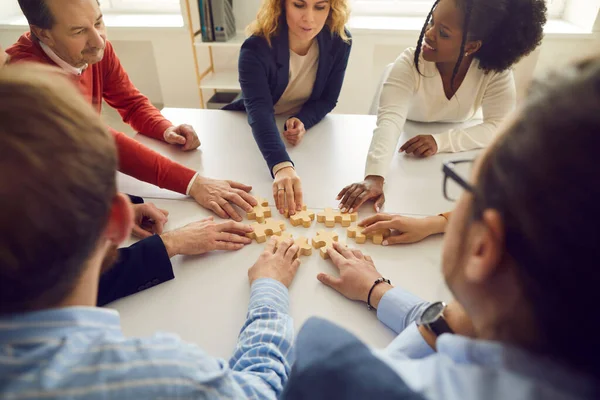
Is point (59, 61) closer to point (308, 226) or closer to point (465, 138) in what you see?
point (308, 226)

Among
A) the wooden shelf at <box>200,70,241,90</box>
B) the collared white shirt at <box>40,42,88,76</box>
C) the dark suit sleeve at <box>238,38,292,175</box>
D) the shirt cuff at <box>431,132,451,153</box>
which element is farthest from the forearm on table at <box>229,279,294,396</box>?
the wooden shelf at <box>200,70,241,90</box>

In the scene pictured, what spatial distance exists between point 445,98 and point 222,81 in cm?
196

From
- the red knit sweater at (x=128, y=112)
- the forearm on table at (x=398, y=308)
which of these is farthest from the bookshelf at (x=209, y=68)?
the forearm on table at (x=398, y=308)

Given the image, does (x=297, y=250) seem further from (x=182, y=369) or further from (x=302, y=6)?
(x=302, y=6)

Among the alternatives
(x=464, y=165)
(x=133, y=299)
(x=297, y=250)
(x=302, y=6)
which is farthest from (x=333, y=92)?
(x=464, y=165)

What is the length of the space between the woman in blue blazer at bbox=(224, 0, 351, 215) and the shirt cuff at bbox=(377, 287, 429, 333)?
55 centimetres

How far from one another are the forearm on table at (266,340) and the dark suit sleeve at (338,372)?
8.1 inches

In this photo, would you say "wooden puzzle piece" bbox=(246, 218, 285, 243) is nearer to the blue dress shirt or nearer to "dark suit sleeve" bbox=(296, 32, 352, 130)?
the blue dress shirt

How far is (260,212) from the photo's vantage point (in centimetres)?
128

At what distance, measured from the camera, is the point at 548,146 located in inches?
14.1

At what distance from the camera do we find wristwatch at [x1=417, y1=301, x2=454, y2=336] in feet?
2.61

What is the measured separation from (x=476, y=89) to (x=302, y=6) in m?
0.80

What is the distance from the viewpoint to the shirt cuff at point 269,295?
3.07 feet

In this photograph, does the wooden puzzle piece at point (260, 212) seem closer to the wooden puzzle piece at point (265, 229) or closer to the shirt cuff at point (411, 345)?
the wooden puzzle piece at point (265, 229)
